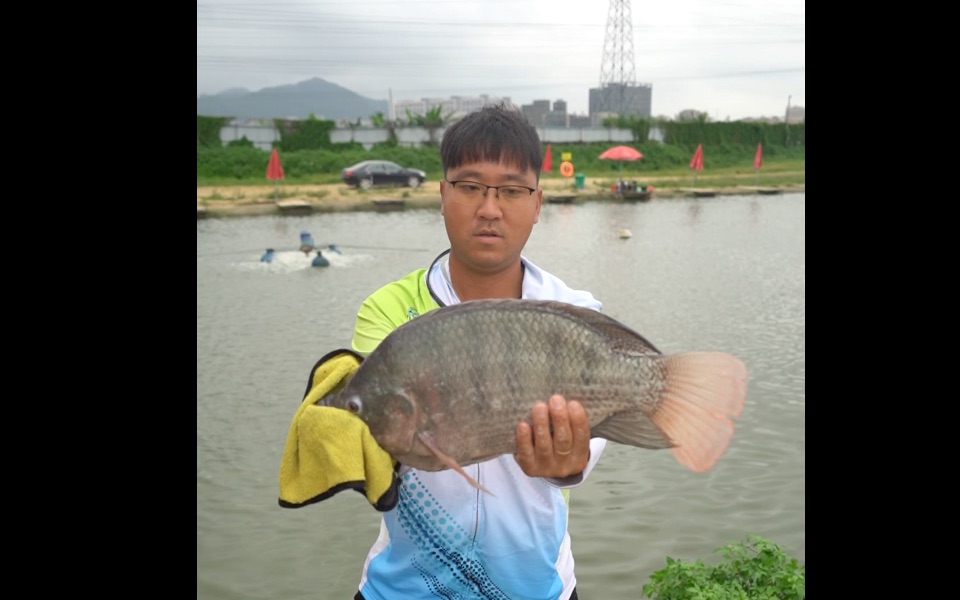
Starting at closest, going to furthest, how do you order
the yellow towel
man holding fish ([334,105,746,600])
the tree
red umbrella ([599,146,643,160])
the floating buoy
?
the yellow towel
man holding fish ([334,105,746,600])
the floating buoy
red umbrella ([599,146,643,160])
the tree

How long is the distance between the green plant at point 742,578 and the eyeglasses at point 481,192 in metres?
2.26

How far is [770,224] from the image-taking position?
24.8 meters

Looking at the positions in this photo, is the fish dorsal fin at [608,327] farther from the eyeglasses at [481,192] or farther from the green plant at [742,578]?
the green plant at [742,578]

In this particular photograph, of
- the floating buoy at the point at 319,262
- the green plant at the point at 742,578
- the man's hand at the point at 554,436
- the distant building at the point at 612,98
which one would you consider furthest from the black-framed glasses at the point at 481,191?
the distant building at the point at 612,98

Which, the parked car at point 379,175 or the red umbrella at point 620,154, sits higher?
the red umbrella at point 620,154

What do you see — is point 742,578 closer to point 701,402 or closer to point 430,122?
point 701,402

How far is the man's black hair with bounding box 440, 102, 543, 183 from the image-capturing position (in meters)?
2.29

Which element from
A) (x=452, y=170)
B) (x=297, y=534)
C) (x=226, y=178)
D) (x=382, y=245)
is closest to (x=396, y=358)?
(x=452, y=170)

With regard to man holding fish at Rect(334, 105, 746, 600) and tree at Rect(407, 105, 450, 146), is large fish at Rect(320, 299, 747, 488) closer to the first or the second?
man holding fish at Rect(334, 105, 746, 600)

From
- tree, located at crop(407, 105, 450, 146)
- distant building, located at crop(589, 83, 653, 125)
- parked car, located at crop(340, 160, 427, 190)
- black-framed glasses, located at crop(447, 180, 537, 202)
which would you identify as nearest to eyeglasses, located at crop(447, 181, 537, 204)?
black-framed glasses, located at crop(447, 180, 537, 202)

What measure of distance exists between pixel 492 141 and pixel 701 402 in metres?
0.84

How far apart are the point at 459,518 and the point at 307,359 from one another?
841 centimetres

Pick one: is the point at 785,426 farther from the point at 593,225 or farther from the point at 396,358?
the point at 593,225

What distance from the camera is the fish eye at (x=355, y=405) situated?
1995 millimetres
